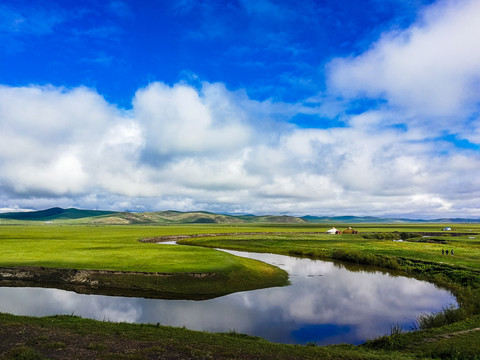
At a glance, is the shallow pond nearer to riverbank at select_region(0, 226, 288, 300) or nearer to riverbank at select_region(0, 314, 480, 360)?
riverbank at select_region(0, 226, 288, 300)

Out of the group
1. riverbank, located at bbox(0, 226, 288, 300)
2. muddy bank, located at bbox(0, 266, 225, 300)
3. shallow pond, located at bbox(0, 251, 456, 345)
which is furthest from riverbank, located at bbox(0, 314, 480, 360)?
riverbank, located at bbox(0, 226, 288, 300)

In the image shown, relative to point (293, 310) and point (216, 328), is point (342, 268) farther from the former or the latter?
point (216, 328)

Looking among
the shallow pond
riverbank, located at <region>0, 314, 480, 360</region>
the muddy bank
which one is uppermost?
riverbank, located at <region>0, 314, 480, 360</region>

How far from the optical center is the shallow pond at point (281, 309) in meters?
26.5

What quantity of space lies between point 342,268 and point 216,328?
41.6 m

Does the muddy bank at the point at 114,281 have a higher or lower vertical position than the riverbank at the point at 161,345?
lower

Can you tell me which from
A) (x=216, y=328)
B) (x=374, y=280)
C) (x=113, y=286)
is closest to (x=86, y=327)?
(x=216, y=328)

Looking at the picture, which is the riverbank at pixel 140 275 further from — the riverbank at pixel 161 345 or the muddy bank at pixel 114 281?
the riverbank at pixel 161 345

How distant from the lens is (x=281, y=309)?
1267 inches

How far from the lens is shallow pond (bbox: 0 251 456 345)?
26.5 m

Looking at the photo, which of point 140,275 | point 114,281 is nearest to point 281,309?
point 140,275

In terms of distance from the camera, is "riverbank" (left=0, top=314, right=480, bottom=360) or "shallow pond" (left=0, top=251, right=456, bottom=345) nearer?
"riverbank" (left=0, top=314, right=480, bottom=360)

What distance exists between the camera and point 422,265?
5594 cm

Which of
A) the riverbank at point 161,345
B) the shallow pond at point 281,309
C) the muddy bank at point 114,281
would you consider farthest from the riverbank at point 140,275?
the riverbank at point 161,345
